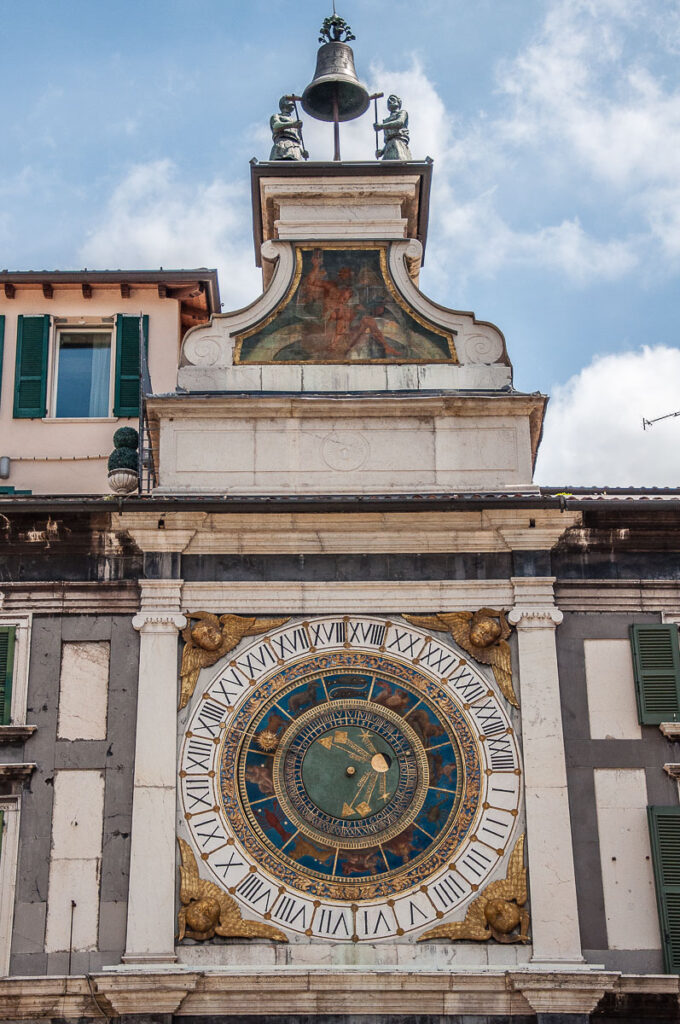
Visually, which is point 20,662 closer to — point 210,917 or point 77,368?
point 210,917

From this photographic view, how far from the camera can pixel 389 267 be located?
19922 mm

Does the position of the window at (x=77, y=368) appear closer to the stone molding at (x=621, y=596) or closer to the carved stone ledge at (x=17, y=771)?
the carved stone ledge at (x=17, y=771)

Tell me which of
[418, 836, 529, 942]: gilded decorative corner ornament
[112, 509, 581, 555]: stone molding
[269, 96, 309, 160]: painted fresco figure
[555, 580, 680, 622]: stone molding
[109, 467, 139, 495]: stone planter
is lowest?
[418, 836, 529, 942]: gilded decorative corner ornament

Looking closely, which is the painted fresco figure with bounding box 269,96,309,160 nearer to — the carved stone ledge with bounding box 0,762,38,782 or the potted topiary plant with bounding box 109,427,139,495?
the potted topiary plant with bounding box 109,427,139,495

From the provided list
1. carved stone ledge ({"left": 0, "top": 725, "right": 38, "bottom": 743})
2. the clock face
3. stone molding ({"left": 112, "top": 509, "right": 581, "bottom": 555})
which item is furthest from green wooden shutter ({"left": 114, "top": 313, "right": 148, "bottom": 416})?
carved stone ledge ({"left": 0, "top": 725, "right": 38, "bottom": 743})

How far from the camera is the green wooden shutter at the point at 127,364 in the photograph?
22.2 metres

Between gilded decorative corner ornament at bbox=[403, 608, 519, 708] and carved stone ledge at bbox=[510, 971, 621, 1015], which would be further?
gilded decorative corner ornament at bbox=[403, 608, 519, 708]

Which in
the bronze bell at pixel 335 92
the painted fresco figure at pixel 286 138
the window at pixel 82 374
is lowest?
the window at pixel 82 374

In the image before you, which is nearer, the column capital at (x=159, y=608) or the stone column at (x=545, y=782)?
the stone column at (x=545, y=782)

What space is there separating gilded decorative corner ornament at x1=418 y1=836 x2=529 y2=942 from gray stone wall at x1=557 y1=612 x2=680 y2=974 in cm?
58

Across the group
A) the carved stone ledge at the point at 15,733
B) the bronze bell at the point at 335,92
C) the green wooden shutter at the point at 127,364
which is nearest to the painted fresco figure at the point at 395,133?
the bronze bell at the point at 335,92

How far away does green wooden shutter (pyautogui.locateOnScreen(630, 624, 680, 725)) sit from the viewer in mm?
17391

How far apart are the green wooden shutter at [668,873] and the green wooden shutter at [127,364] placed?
8.97m

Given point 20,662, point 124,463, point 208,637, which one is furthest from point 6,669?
point 124,463
